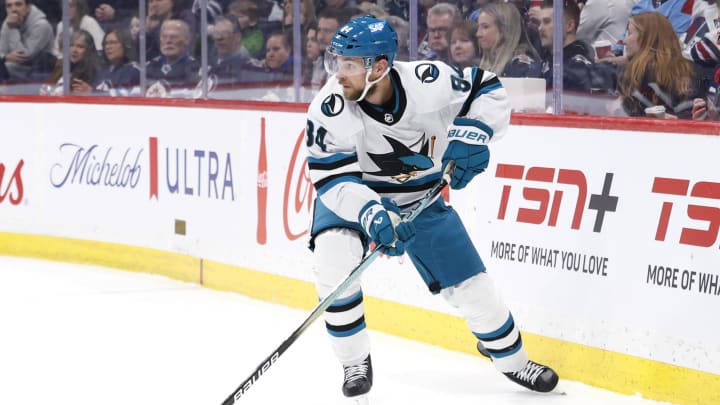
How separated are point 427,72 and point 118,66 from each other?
140 inches

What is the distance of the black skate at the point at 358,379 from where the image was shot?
389 centimetres

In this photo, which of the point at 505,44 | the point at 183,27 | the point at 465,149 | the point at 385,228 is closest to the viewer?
the point at 385,228

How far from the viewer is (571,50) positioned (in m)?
4.59

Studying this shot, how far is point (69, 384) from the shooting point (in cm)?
435

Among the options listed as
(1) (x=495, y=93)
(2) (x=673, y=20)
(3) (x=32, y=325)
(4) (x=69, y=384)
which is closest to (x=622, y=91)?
(2) (x=673, y=20)

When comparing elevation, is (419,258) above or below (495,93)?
below

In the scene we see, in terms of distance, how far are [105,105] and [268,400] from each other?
3.27 metres

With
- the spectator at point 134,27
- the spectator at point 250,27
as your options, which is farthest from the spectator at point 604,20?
the spectator at point 134,27

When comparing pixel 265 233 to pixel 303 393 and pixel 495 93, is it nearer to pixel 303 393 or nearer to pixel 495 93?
pixel 303 393

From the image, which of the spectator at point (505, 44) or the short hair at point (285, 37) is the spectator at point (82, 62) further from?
the spectator at point (505, 44)

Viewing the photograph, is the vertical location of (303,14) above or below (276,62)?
above

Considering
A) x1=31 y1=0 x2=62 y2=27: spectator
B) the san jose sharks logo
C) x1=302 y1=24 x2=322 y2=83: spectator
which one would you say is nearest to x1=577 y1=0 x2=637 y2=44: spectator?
the san jose sharks logo

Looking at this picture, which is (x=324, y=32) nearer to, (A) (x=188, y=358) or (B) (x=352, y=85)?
(A) (x=188, y=358)

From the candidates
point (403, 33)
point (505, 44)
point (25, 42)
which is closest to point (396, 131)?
point (505, 44)
